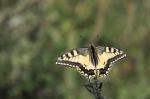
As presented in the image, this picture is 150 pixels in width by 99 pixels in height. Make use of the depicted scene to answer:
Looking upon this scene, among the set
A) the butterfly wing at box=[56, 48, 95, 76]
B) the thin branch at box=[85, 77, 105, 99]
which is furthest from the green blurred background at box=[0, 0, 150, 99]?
the thin branch at box=[85, 77, 105, 99]

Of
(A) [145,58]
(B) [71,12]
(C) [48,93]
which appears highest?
(B) [71,12]

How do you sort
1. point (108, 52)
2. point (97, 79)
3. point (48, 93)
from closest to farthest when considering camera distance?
point (97, 79) → point (108, 52) → point (48, 93)

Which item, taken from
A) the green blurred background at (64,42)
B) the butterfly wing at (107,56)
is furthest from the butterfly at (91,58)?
the green blurred background at (64,42)

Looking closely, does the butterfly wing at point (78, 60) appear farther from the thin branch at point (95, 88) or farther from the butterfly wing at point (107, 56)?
the thin branch at point (95, 88)

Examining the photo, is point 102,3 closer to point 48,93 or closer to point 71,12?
point 71,12

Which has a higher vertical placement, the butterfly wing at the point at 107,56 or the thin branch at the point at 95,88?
the butterfly wing at the point at 107,56

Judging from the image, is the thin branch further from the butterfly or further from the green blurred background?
the green blurred background

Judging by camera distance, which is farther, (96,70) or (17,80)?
(17,80)

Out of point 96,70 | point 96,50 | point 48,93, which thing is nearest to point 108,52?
point 96,50
